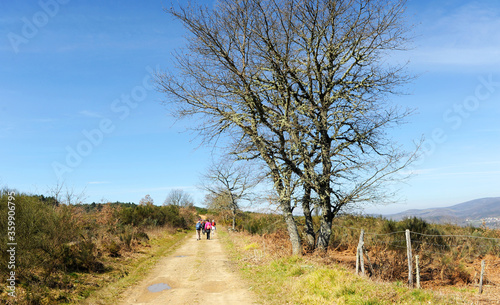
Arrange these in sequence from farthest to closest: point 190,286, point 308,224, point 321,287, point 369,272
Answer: point 308,224, point 369,272, point 190,286, point 321,287

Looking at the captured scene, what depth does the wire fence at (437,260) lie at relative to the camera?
12371mm

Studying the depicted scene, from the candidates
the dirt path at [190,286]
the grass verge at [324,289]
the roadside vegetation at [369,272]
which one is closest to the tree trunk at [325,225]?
the roadside vegetation at [369,272]

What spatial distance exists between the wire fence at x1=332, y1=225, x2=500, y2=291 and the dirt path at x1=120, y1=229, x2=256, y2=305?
436cm

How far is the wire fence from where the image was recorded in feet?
40.6

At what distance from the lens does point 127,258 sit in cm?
1447

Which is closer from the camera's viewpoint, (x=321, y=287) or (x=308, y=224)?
(x=321, y=287)

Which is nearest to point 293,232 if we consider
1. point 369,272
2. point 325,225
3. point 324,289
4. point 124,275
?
point 325,225

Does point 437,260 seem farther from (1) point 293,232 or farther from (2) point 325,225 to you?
(1) point 293,232

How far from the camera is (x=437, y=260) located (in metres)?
14.9

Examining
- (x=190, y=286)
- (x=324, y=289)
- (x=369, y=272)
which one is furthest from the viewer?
(x=369, y=272)

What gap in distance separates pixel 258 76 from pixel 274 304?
937 cm

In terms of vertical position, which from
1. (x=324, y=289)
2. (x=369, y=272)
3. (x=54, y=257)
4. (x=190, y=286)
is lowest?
(x=369, y=272)

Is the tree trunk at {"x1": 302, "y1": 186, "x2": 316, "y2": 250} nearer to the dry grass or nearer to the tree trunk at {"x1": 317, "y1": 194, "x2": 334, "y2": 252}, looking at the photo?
the tree trunk at {"x1": 317, "y1": 194, "x2": 334, "y2": 252}

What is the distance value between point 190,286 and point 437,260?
38.4 ft
